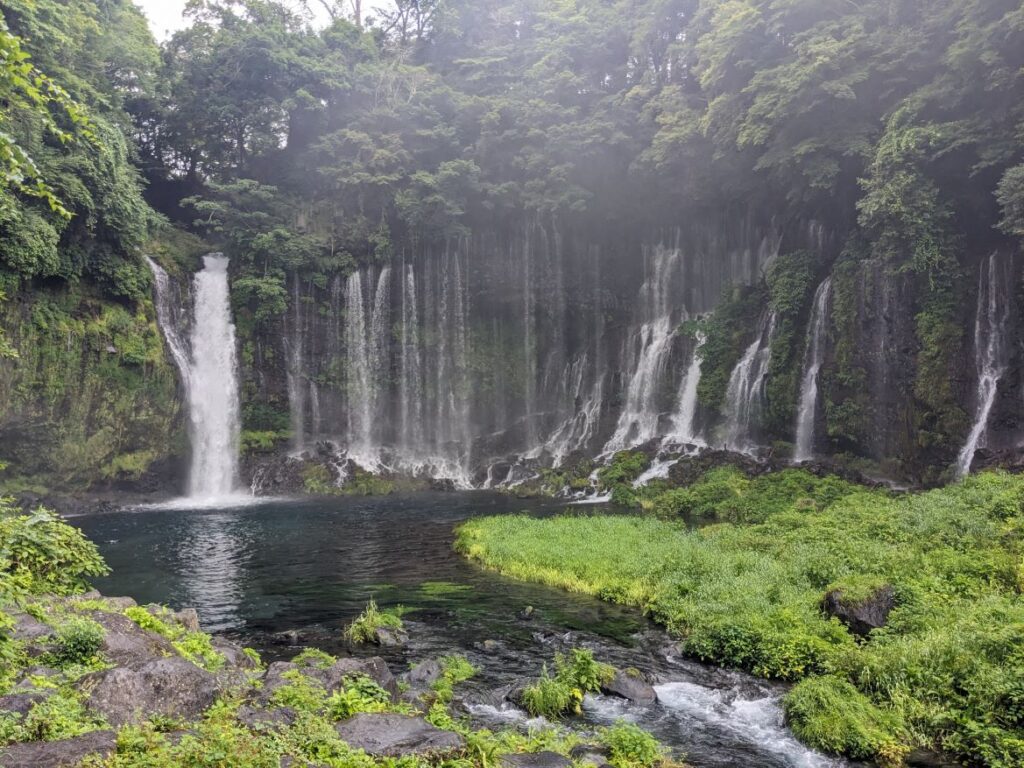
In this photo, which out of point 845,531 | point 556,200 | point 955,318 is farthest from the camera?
point 556,200

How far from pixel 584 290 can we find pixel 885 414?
19683 mm

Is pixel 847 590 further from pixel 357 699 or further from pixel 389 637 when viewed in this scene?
pixel 357 699

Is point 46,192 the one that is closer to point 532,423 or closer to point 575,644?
point 575,644

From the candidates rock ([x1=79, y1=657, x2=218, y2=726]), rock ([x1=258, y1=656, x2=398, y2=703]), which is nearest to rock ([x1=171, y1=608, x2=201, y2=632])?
rock ([x1=258, y1=656, x2=398, y2=703])

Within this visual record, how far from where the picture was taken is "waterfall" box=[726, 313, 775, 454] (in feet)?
99.5

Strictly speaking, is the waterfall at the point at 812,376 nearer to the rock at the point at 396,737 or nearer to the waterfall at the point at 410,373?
the waterfall at the point at 410,373

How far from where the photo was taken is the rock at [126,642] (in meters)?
7.91

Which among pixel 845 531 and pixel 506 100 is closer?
pixel 845 531

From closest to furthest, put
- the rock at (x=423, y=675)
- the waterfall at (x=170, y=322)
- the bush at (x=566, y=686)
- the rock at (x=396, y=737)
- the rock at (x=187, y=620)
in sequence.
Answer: the rock at (x=396, y=737) → the bush at (x=566, y=686) → the rock at (x=423, y=675) → the rock at (x=187, y=620) → the waterfall at (x=170, y=322)

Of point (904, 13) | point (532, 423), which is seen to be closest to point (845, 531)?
point (904, 13)

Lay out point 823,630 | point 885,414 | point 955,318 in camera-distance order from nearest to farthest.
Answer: point 823,630 < point 955,318 < point 885,414

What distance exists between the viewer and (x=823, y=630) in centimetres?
1066

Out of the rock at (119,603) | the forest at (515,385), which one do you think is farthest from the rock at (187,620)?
the rock at (119,603)

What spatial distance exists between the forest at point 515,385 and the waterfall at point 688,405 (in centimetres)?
26
